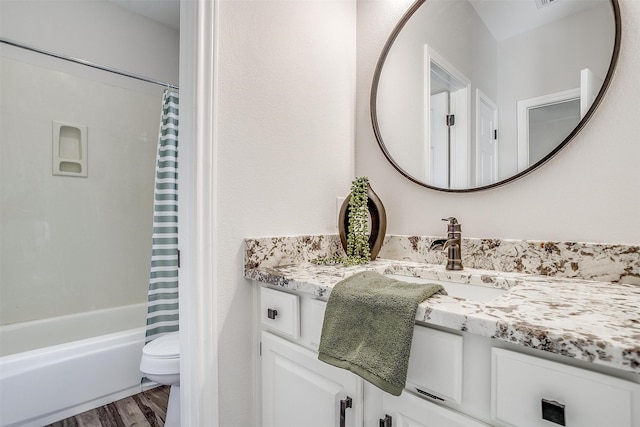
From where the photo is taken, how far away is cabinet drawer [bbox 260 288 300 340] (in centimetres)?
97

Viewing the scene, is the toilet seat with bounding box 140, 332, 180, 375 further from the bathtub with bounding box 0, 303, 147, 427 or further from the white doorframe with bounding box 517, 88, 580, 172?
the white doorframe with bounding box 517, 88, 580, 172

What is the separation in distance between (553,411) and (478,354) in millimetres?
132

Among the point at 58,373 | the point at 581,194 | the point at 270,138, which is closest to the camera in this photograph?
the point at 581,194

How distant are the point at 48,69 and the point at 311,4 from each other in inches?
75.8

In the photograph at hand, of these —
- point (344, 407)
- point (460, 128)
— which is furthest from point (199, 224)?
point (460, 128)

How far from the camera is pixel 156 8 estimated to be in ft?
7.70

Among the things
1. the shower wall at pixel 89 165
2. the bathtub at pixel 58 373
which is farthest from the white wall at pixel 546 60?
the shower wall at pixel 89 165

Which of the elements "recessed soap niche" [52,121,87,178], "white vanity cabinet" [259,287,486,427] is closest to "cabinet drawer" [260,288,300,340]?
"white vanity cabinet" [259,287,486,427]

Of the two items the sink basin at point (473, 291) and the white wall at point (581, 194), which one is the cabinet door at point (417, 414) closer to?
the sink basin at point (473, 291)

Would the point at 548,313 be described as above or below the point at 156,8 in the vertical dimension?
below

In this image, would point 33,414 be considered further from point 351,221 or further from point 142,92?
point 142,92

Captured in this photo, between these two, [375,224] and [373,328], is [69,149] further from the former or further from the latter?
[373,328]

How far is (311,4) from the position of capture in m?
1.38

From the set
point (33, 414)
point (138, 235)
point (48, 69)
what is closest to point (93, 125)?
point (48, 69)
